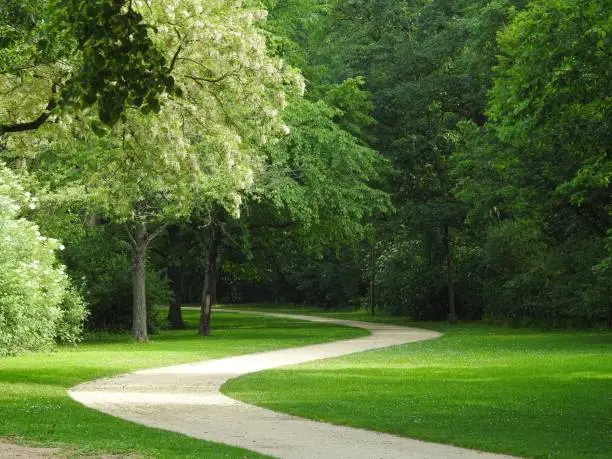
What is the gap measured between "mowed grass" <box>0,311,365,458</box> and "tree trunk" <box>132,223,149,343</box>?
0.61 m

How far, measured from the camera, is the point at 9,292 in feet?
85.4

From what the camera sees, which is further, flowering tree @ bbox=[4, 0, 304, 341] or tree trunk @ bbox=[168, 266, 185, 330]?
tree trunk @ bbox=[168, 266, 185, 330]

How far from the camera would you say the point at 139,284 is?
3722 centimetres

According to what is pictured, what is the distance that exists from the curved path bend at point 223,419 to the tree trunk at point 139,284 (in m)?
11.6

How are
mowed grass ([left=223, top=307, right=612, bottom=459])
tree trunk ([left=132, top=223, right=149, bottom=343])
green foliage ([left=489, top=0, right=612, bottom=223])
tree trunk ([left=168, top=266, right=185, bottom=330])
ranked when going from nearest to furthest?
1. mowed grass ([left=223, top=307, right=612, bottom=459])
2. green foliage ([left=489, top=0, right=612, bottom=223])
3. tree trunk ([left=132, top=223, right=149, bottom=343])
4. tree trunk ([left=168, top=266, right=185, bottom=330])

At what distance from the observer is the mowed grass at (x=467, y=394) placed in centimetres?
1334

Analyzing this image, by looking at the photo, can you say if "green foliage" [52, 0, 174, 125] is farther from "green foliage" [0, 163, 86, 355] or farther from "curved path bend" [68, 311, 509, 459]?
"green foliage" [0, 163, 86, 355]

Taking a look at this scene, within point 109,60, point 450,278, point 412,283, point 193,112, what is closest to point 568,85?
point 193,112

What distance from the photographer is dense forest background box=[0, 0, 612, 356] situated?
22000 mm

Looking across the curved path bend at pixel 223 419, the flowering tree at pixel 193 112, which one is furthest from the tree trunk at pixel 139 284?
the flowering tree at pixel 193 112

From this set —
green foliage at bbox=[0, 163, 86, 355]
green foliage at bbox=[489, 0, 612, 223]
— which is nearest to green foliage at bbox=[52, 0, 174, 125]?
green foliage at bbox=[489, 0, 612, 223]

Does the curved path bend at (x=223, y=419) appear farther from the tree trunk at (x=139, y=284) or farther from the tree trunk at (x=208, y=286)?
the tree trunk at (x=208, y=286)

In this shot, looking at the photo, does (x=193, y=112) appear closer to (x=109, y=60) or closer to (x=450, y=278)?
(x=109, y=60)

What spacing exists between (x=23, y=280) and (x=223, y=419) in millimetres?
12671
